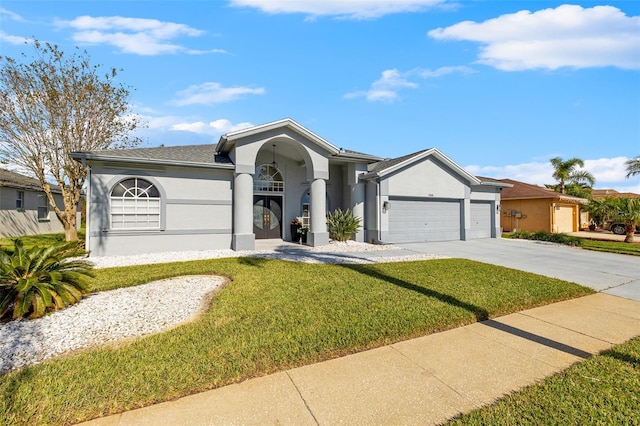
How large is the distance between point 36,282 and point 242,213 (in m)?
7.28

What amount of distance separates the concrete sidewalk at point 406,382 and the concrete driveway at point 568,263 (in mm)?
3519

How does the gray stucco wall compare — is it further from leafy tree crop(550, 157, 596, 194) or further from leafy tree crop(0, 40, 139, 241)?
leafy tree crop(550, 157, 596, 194)

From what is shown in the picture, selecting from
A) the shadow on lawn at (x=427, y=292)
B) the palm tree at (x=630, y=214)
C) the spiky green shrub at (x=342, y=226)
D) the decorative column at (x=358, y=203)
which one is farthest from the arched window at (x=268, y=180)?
the palm tree at (x=630, y=214)

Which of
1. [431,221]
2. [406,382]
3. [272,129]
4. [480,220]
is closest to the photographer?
[406,382]

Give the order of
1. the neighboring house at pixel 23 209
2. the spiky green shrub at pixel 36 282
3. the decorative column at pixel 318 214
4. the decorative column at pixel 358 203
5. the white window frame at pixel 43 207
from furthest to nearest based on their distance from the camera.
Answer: the white window frame at pixel 43 207
the neighboring house at pixel 23 209
the decorative column at pixel 358 203
the decorative column at pixel 318 214
the spiky green shrub at pixel 36 282

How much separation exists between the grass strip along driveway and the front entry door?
6392 millimetres

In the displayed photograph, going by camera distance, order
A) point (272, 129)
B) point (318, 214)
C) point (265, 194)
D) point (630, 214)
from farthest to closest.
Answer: point (630, 214) < point (265, 194) < point (318, 214) < point (272, 129)

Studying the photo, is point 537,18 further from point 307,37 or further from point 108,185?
point 108,185

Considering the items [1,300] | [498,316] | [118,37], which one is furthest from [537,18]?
[1,300]

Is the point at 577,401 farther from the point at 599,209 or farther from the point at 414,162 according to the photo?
the point at 599,209

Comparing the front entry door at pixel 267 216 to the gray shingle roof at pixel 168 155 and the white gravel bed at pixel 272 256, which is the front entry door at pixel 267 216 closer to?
the white gravel bed at pixel 272 256

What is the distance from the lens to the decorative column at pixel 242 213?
12031 millimetres

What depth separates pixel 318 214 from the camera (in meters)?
13.2

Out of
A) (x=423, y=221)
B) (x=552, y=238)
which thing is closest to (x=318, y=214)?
(x=423, y=221)
